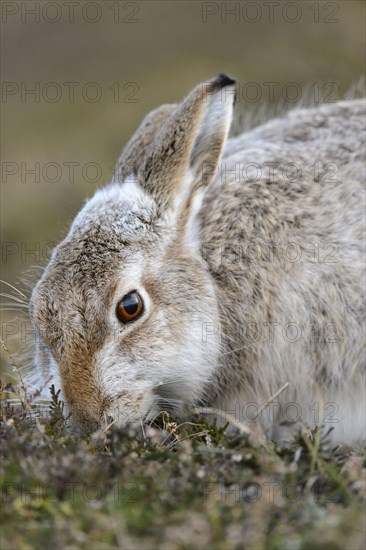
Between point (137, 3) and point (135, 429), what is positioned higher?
point (137, 3)

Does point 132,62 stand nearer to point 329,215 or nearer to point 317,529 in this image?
point 329,215

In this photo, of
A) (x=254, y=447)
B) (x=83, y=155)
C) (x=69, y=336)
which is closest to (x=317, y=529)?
(x=254, y=447)

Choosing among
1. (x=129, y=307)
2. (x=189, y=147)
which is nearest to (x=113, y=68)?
(x=189, y=147)

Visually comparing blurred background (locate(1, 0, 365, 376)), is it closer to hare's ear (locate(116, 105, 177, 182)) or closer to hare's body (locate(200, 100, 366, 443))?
hare's ear (locate(116, 105, 177, 182))

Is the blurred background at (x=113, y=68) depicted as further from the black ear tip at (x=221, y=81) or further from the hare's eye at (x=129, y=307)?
the hare's eye at (x=129, y=307)

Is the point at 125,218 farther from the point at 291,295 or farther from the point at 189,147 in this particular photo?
the point at 291,295

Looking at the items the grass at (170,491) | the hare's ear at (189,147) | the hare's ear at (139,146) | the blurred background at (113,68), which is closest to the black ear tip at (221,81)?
the hare's ear at (189,147)

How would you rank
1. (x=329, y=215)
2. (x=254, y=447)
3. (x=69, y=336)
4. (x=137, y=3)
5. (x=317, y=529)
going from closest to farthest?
1. (x=317, y=529)
2. (x=254, y=447)
3. (x=69, y=336)
4. (x=329, y=215)
5. (x=137, y=3)

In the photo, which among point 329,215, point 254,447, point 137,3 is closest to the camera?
point 254,447
